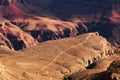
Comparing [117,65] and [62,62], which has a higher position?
[117,65]

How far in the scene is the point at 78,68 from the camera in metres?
195

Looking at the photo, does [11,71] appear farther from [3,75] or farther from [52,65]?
[52,65]

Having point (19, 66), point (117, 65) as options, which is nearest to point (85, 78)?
point (117, 65)

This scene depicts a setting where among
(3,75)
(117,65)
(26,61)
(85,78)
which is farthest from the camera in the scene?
(26,61)

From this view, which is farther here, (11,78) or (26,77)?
(26,77)

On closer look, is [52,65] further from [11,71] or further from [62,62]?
[11,71]

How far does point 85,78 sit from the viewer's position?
127 m

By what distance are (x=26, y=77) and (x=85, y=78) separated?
107ft

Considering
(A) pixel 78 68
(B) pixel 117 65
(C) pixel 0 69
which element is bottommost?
(A) pixel 78 68

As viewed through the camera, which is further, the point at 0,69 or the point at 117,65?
the point at 0,69

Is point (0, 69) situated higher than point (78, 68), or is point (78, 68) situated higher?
point (0, 69)

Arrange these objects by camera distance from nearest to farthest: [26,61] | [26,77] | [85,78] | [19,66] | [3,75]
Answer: [85,78], [3,75], [26,77], [19,66], [26,61]

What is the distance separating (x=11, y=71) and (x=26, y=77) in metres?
5.78

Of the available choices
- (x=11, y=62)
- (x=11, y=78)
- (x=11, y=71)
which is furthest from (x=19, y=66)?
(x=11, y=78)
